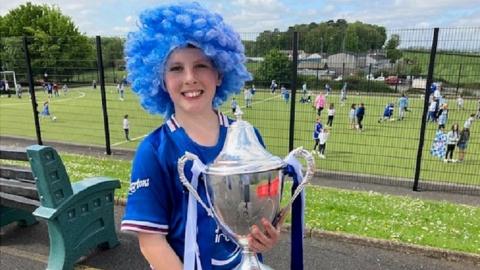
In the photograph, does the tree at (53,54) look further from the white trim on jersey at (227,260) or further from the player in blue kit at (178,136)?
the white trim on jersey at (227,260)

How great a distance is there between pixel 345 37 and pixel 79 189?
5.50m

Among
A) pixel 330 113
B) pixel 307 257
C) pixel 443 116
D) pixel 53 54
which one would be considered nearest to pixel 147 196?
pixel 307 257

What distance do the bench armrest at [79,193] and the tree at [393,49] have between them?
5116 mm

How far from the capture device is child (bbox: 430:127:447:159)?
38.5ft

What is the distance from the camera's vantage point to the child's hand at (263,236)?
1.44 meters

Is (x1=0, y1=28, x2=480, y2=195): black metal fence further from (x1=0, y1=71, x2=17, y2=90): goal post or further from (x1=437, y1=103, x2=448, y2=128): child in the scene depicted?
(x1=0, y1=71, x2=17, y2=90): goal post

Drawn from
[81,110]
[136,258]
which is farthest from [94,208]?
[81,110]

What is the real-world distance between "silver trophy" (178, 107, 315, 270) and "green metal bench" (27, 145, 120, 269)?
2680mm

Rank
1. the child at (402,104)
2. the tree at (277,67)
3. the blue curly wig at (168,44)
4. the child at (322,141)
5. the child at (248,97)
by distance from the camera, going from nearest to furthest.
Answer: the blue curly wig at (168,44), the child at (248,97), the tree at (277,67), the child at (402,104), the child at (322,141)

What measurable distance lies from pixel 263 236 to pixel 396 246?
11.7 ft

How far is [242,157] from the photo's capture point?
4.64ft

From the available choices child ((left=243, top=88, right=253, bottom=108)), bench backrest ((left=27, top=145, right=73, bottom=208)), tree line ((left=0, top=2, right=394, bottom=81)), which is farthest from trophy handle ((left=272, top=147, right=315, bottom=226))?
child ((left=243, top=88, right=253, bottom=108))

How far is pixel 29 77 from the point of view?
10.2m

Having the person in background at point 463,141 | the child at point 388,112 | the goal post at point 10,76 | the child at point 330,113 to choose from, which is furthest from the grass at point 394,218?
the goal post at point 10,76
